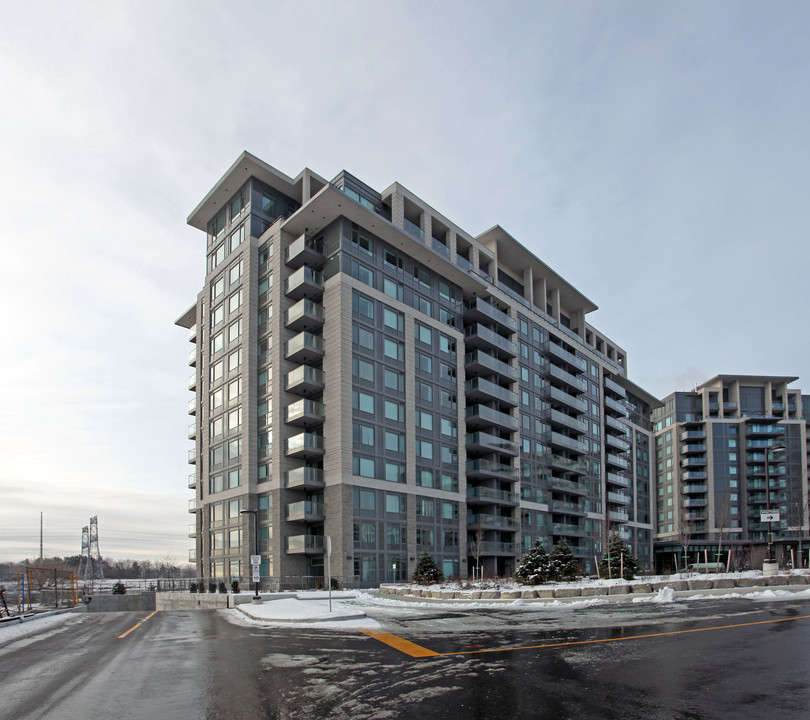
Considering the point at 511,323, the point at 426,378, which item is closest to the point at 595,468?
the point at 511,323

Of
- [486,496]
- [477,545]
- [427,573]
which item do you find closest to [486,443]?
[486,496]

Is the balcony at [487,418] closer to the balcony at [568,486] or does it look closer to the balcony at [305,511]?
the balcony at [568,486]

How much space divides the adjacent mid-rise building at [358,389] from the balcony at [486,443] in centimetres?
18

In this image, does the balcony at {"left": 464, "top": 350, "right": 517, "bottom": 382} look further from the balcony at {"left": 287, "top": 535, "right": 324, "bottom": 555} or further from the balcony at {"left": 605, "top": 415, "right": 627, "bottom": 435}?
the balcony at {"left": 605, "top": 415, "right": 627, "bottom": 435}

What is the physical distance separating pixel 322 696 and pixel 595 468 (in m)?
81.4

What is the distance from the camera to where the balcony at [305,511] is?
1939 inches

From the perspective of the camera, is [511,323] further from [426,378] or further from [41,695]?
[41,695]

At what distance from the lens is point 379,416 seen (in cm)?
5347

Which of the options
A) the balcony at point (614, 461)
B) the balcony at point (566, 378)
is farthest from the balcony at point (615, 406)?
the balcony at point (566, 378)

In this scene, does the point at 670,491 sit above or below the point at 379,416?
below

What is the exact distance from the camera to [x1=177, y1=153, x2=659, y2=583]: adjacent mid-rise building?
51.0 m

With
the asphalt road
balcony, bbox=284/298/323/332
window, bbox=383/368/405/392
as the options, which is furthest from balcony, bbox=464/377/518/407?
the asphalt road

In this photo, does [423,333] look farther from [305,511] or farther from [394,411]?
[305,511]

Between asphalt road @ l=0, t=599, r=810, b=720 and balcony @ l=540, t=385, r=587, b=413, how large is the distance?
5760 cm
